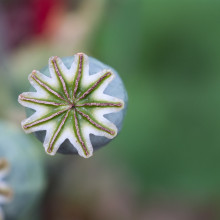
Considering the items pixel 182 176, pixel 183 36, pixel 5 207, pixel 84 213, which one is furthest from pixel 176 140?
pixel 5 207

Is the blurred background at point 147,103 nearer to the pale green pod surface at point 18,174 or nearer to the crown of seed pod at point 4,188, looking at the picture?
the pale green pod surface at point 18,174

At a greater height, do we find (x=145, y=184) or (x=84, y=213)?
(x=145, y=184)

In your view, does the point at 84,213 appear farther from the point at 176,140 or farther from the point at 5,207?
the point at 5,207

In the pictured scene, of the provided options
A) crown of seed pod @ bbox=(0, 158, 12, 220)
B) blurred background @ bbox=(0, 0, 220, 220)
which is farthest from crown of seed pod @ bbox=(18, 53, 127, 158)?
blurred background @ bbox=(0, 0, 220, 220)

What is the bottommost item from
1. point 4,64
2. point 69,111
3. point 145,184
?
point 145,184

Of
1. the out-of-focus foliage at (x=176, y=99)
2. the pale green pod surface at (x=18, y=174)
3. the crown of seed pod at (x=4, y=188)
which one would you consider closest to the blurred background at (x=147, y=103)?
the out-of-focus foliage at (x=176, y=99)

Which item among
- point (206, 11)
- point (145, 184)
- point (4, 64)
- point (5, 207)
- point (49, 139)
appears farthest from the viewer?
point (4, 64)

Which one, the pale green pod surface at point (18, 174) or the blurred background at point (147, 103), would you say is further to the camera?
the blurred background at point (147, 103)
